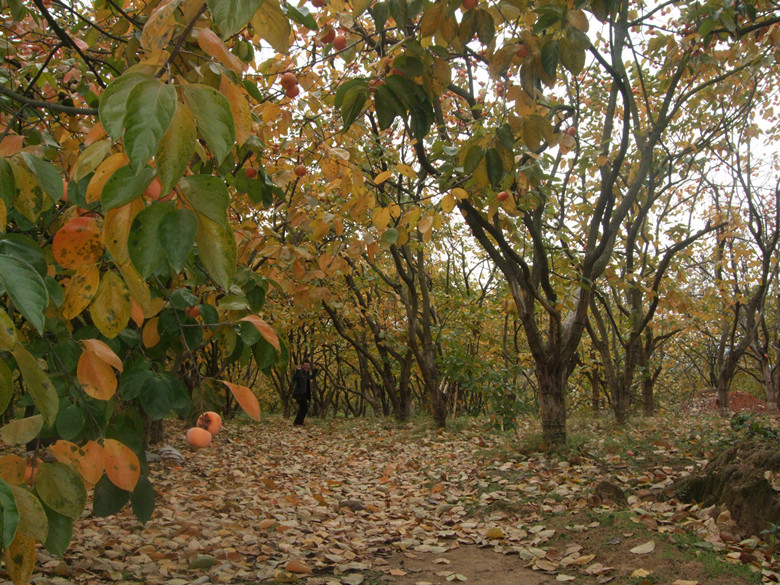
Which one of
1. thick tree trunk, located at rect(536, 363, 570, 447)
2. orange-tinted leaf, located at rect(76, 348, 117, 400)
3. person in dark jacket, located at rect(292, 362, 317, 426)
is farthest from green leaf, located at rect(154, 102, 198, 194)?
person in dark jacket, located at rect(292, 362, 317, 426)

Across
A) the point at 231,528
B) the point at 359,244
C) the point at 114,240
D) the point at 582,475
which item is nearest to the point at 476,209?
the point at 359,244

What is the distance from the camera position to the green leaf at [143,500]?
172 centimetres

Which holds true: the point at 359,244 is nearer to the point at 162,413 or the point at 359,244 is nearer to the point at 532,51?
the point at 532,51

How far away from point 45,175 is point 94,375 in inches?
21.5

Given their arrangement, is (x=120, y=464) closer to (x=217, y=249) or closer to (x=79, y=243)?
(x=79, y=243)

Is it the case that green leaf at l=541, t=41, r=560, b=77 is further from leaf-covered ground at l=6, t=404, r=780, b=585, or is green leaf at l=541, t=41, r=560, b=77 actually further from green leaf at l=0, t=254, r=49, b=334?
leaf-covered ground at l=6, t=404, r=780, b=585

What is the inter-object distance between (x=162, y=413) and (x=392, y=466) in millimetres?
6146

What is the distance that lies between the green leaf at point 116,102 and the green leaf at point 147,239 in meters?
0.13

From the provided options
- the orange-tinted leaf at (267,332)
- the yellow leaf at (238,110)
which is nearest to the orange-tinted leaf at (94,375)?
the orange-tinted leaf at (267,332)

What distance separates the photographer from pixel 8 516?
0.84 m

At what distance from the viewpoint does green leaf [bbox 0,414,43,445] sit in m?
1.25

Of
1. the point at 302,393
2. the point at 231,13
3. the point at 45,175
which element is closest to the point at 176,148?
the point at 231,13

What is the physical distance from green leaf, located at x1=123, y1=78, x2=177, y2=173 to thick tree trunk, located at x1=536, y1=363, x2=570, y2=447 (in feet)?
20.9

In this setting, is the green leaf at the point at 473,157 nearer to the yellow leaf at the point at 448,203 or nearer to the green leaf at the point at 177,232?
the yellow leaf at the point at 448,203
